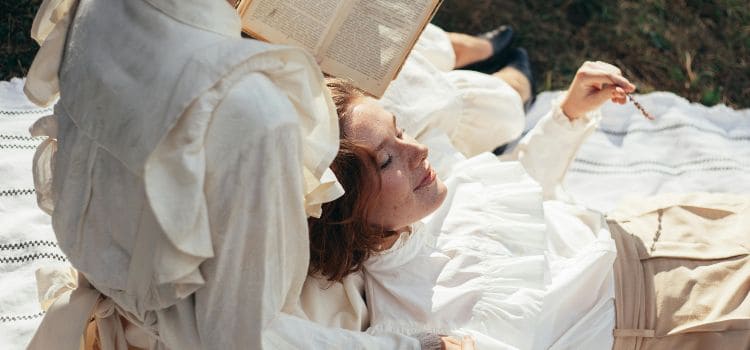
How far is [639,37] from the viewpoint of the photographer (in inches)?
155

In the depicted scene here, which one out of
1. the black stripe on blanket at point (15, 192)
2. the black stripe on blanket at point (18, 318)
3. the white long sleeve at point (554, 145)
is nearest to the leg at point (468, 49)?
the white long sleeve at point (554, 145)

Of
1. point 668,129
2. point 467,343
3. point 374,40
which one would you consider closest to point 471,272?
point 467,343

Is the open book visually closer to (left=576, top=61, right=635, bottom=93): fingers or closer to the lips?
the lips

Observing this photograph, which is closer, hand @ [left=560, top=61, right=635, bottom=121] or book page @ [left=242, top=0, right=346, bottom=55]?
book page @ [left=242, top=0, right=346, bottom=55]

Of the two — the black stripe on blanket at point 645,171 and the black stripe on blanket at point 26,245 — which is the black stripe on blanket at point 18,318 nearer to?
the black stripe on blanket at point 26,245

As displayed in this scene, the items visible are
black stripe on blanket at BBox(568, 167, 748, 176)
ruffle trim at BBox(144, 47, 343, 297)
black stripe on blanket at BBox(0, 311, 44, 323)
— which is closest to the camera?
ruffle trim at BBox(144, 47, 343, 297)

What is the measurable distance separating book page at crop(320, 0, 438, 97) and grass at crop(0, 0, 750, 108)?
1.53 metres

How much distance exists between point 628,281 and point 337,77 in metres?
0.92

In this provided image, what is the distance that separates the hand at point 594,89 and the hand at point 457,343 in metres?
0.95

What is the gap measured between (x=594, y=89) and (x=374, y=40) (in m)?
0.77

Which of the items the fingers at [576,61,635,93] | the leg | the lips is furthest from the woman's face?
the leg

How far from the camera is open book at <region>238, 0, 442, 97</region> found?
7.38ft

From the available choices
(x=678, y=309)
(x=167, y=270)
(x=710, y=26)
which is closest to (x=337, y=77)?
(x=167, y=270)

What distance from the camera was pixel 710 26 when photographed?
156 inches
